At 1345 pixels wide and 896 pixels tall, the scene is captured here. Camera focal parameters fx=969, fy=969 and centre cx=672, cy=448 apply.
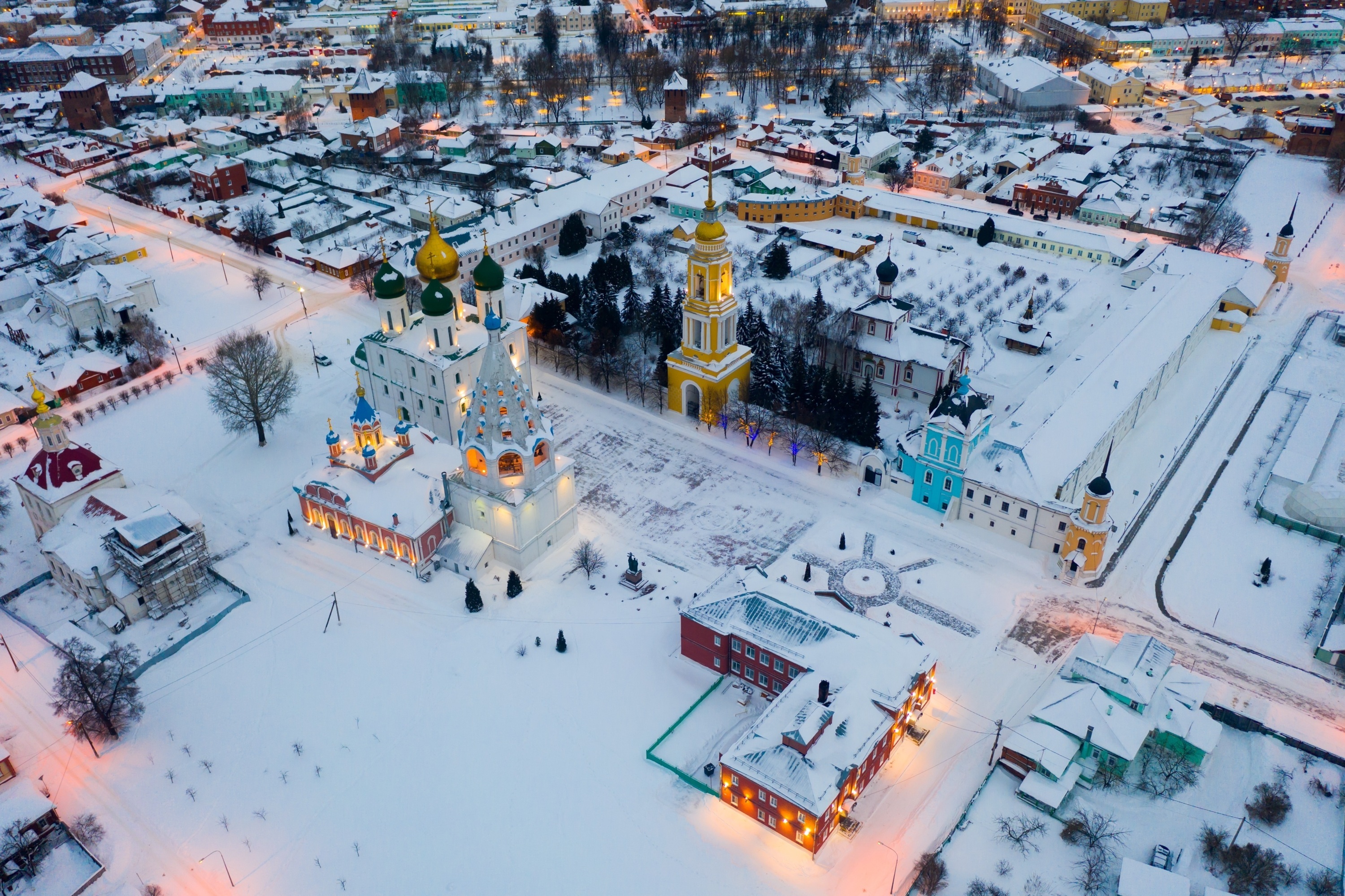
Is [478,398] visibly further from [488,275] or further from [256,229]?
[256,229]

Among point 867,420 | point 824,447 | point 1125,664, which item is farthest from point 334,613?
point 1125,664

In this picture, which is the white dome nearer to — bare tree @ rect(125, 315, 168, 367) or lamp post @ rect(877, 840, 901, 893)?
lamp post @ rect(877, 840, 901, 893)

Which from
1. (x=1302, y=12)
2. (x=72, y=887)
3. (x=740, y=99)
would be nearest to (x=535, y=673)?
(x=72, y=887)

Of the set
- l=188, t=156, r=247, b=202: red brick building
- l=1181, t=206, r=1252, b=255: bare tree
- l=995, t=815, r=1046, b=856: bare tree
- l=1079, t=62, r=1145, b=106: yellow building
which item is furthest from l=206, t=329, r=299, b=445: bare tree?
l=1079, t=62, r=1145, b=106: yellow building

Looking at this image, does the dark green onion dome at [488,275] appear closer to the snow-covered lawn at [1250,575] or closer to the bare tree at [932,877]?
the bare tree at [932,877]

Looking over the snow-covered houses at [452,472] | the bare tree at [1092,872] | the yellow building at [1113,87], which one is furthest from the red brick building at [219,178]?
the yellow building at [1113,87]

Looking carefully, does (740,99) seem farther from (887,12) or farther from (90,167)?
(90,167)
